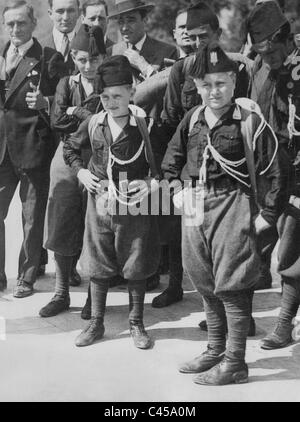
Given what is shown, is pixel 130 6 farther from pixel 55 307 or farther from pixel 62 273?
pixel 55 307

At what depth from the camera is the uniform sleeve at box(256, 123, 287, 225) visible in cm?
372

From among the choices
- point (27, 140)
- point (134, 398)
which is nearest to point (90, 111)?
point (27, 140)

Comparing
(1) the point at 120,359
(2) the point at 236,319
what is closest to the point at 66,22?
(1) the point at 120,359

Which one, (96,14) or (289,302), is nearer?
(289,302)

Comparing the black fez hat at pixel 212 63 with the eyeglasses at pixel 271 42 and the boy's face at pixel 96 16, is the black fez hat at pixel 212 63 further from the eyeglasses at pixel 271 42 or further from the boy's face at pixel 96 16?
the boy's face at pixel 96 16

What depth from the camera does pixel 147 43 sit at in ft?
15.9

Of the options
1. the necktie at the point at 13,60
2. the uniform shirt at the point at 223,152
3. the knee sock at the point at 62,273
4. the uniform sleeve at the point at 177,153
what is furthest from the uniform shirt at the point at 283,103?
the necktie at the point at 13,60

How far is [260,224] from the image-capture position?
12.3 feet

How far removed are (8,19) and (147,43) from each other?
907 mm

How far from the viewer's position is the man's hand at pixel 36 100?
4.94m

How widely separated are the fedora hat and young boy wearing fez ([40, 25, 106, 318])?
1.01ft

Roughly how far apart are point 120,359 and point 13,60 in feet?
6.93

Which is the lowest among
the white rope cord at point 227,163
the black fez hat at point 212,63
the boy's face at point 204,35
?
the white rope cord at point 227,163

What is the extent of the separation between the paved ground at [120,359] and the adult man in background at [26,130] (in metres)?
0.35
